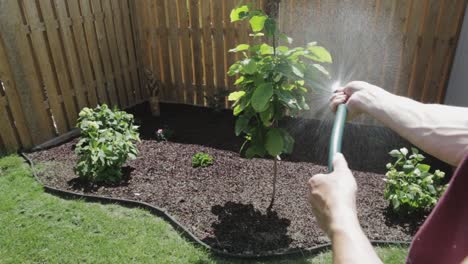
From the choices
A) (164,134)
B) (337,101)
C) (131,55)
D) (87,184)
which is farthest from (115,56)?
(337,101)

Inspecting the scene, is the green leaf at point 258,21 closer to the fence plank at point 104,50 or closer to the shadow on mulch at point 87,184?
the shadow on mulch at point 87,184

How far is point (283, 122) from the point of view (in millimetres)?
5465

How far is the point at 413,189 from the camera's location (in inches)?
132

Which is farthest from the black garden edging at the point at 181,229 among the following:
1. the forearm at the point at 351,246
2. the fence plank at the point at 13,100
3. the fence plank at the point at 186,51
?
the fence plank at the point at 186,51

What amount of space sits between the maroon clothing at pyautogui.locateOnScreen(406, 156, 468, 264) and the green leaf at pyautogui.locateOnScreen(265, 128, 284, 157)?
2368 millimetres

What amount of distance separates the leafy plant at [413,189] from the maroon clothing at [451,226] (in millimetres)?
2719

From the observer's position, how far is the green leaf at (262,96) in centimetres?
293

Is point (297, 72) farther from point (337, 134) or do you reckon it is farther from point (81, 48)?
point (81, 48)

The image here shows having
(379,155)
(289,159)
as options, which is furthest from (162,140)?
(379,155)

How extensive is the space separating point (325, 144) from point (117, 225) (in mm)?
2717

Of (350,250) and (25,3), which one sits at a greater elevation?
(25,3)

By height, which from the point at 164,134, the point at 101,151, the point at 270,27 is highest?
the point at 270,27

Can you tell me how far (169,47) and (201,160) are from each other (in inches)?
99.5

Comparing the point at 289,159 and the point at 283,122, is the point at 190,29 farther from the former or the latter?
the point at 289,159
